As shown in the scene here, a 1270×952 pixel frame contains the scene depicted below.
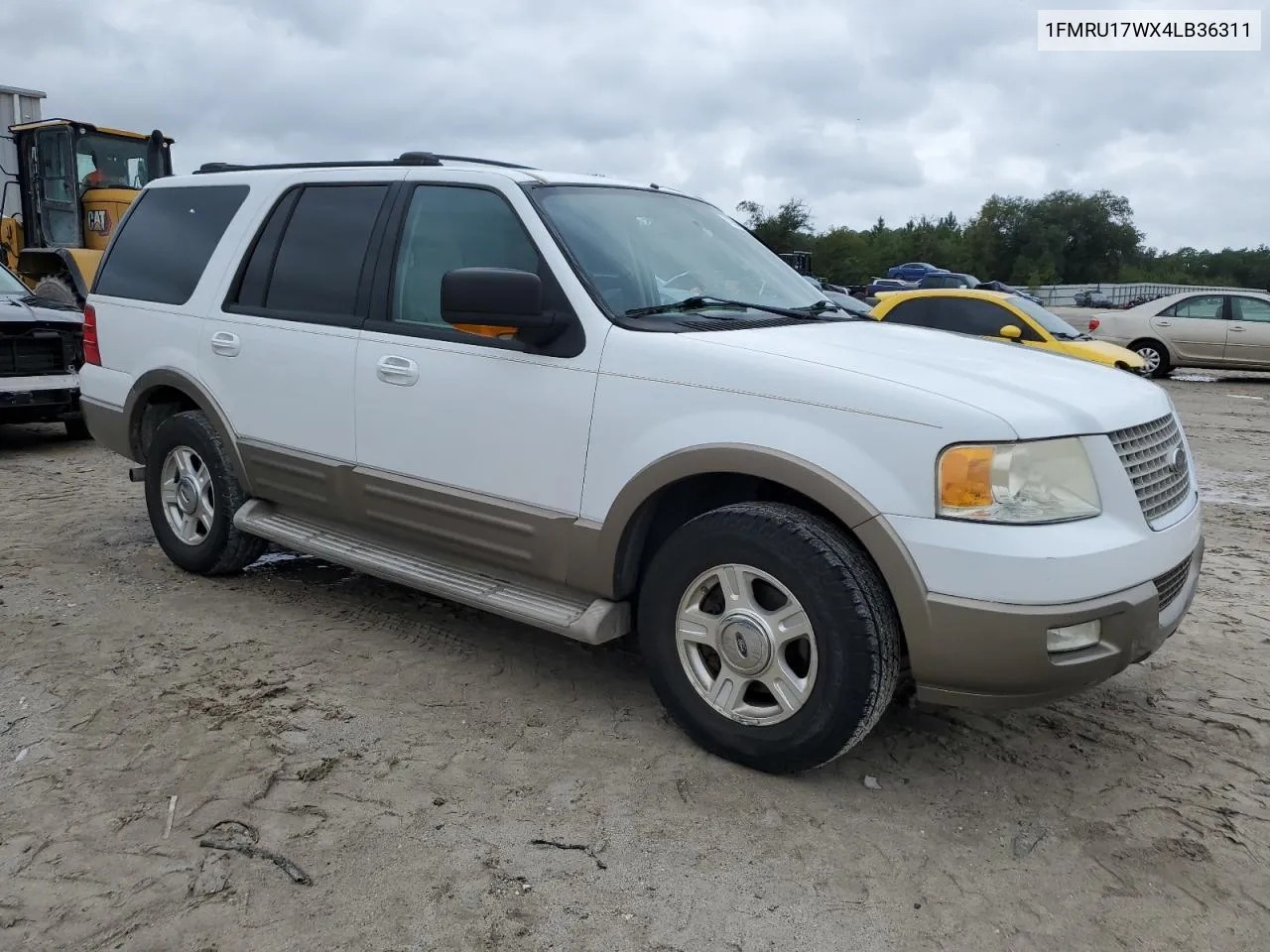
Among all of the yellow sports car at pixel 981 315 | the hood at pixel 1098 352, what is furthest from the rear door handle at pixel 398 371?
the hood at pixel 1098 352

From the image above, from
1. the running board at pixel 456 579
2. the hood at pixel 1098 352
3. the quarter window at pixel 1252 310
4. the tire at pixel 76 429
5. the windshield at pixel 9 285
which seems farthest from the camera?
the quarter window at pixel 1252 310

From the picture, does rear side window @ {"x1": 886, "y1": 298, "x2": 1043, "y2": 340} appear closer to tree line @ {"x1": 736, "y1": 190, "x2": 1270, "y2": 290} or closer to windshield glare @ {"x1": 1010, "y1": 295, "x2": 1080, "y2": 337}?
windshield glare @ {"x1": 1010, "y1": 295, "x2": 1080, "y2": 337}

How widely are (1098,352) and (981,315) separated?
171 centimetres

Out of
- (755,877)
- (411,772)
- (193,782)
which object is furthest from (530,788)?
(193,782)

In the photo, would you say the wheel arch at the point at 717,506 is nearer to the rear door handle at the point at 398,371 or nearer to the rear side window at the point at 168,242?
the rear door handle at the point at 398,371

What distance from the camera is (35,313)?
29.1 feet

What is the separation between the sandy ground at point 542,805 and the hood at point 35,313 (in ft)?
15.6

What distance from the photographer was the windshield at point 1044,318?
12.6 meters

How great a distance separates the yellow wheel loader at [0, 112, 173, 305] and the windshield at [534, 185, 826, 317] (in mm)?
10709

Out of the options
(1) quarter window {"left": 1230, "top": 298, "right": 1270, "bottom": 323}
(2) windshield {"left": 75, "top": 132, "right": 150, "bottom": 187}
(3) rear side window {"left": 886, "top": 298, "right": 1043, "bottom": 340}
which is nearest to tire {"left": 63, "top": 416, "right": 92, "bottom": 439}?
(2) windshield {"left": 75, "top": 132, "right": 150, "bottom": 187}

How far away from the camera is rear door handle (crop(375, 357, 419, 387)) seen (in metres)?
4.11

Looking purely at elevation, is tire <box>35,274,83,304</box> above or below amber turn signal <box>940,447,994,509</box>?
below

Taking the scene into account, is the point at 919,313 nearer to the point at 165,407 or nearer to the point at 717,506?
the point at 165,407

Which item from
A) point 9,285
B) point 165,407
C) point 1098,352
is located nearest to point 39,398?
point 9,285
